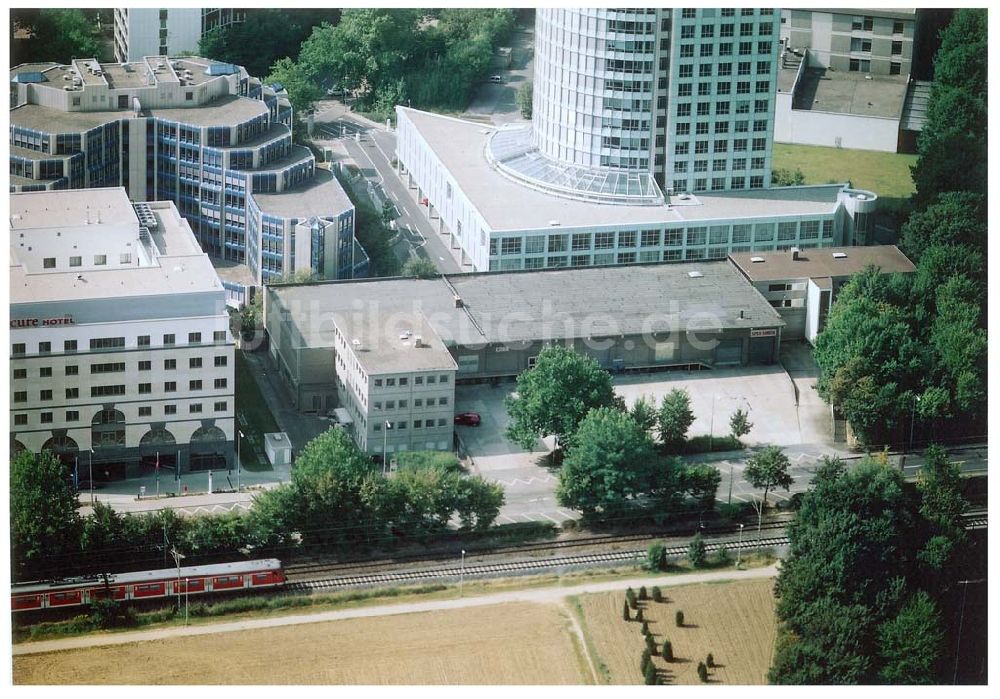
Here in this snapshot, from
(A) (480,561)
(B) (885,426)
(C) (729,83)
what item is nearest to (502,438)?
(A) (480,561)

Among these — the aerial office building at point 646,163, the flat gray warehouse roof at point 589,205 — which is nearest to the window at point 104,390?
the aerial office building at point 646,163

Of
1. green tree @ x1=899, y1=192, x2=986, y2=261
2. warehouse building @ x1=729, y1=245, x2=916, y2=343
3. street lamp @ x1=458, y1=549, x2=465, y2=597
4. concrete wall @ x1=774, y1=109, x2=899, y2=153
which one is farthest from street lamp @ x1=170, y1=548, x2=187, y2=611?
concrete wall @ x1=774, y1=109, x2=899, y2=153

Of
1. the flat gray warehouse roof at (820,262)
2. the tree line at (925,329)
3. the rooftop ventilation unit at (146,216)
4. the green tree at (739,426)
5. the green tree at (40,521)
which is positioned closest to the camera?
the green tree at (40,521)

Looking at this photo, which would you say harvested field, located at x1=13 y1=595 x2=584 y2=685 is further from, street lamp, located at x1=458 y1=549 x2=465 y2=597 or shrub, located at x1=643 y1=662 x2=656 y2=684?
shrub, located at x1=643 y1=662 x2=656 y2=684

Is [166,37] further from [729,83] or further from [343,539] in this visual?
[343,539]

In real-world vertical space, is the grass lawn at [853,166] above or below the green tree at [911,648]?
above

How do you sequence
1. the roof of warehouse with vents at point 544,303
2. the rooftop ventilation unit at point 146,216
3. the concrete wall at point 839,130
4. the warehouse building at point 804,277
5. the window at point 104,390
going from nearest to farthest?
1. the window at point 104,390
2. the rooftop ventilation unit at point 146,216
3. the roof of warehouse with vents at point 544,303
4. the warehouse building at point 804,277
5. the concrete wall at point 839,130

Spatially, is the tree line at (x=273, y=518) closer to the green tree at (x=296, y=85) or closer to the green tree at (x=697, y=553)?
the green tree at (x=697, y=553)
